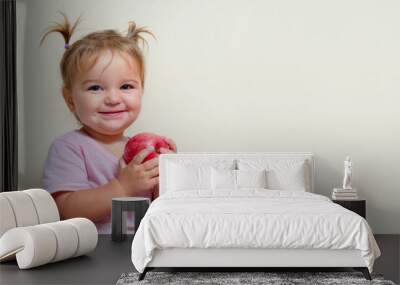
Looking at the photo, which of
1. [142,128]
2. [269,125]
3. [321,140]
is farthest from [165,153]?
[321,140]

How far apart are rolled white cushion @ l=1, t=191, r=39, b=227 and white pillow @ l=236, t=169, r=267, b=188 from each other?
2.07 meters

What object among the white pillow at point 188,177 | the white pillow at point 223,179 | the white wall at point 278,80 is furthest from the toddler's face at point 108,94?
the white pillow at point 223,179

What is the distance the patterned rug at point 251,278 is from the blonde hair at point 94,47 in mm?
2932

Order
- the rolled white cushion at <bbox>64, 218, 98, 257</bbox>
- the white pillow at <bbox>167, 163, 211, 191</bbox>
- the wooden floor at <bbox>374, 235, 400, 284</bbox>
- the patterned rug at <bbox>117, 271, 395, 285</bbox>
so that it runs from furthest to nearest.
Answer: the white pillow at <bbox>167, 163, 211, 191</bbox> → the rolled white cushion at <bbox>64, 218, 98, 257</bbox> → the wooden floor at <bbox>374, 235, 400, 284</bbox> → the patterned rug at <bbox>117, 271, 395, 285</bbox>

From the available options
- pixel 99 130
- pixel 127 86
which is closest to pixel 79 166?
pixel 99 130

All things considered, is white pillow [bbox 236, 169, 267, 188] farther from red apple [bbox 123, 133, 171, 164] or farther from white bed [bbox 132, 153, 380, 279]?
white bed [bbox 132, 153, 380, 279]

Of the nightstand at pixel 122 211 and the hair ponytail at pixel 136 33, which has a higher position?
the hair ponytail at pixel 136 33

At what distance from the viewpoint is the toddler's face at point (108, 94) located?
7.49 meters

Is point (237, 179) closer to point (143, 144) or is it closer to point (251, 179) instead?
point (251, 179)

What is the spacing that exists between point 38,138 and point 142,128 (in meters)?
1.19

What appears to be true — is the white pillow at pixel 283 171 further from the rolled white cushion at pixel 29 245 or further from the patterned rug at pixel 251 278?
the rolled white cushion at pixel 29 245

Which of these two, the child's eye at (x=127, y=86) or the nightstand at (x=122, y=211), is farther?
the child's eye at (x=127, y=86)

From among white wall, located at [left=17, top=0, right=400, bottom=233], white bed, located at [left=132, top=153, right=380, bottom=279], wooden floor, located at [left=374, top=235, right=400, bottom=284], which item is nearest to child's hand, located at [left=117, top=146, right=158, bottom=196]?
white wall, located at [left=17, top=0, right=400, bottom=233]

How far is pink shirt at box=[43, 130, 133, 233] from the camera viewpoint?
7.48 metres
